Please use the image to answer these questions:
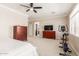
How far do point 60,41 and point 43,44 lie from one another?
0.24m

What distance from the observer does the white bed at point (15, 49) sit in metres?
1.18

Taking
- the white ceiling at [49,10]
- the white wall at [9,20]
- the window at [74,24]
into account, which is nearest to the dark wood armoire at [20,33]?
the white wall at [9,20]

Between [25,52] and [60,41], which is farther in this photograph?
[60,41]

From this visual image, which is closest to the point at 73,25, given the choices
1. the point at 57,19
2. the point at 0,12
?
the point at 57,19

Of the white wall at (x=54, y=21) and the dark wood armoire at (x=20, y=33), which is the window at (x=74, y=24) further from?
the dark wood armoire at (x=20, y=33)

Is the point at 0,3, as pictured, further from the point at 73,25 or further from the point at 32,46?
the point at 73,25

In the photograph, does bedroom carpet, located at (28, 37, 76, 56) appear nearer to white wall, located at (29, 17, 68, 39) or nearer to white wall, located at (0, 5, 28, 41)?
A: white wall, located at (29, 17, 68, 39)

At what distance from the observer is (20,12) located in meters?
1.31

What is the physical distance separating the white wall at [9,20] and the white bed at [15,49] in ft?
0.29

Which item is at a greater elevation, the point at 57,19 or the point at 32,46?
the point at 57,19

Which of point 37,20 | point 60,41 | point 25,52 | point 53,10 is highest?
point 53,10

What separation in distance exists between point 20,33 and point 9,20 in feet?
0.73

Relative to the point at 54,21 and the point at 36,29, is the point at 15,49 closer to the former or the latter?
the point at 36,29

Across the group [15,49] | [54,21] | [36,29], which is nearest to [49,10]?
[54,21]
